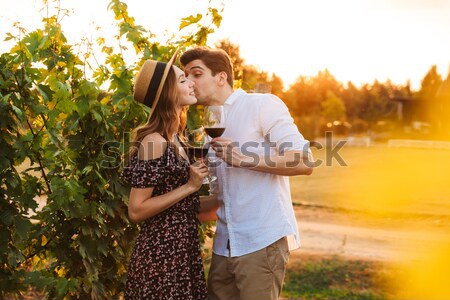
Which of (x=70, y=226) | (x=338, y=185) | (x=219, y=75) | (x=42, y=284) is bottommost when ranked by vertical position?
(x=338, y=185)

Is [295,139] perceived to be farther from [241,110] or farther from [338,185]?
[338,185]

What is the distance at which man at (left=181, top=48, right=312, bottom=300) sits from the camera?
11.1 feet

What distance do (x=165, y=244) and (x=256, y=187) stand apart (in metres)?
0.61

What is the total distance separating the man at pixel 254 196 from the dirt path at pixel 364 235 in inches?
240

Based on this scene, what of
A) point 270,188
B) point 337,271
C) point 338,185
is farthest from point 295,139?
point 338,185

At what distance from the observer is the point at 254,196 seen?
11.5 feet

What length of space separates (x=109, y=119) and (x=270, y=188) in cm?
131

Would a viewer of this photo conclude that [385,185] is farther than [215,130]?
Yes

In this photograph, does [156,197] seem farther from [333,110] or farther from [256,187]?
[333,110]

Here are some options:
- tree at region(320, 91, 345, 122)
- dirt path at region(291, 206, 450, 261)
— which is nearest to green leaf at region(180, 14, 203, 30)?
dirt path at region(291, 206, 450, 261)

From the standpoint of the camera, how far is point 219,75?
378 centimetres

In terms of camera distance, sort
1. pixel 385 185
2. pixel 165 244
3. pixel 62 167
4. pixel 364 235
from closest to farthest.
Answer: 1. pixel 165 244
2. pixel 62 167
3. pixel 364 235
4. pixel 385 185

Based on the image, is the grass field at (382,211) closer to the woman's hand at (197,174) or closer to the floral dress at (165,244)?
the floral dress at (165,244)

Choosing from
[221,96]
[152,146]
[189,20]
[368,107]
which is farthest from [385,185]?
[368,107]
